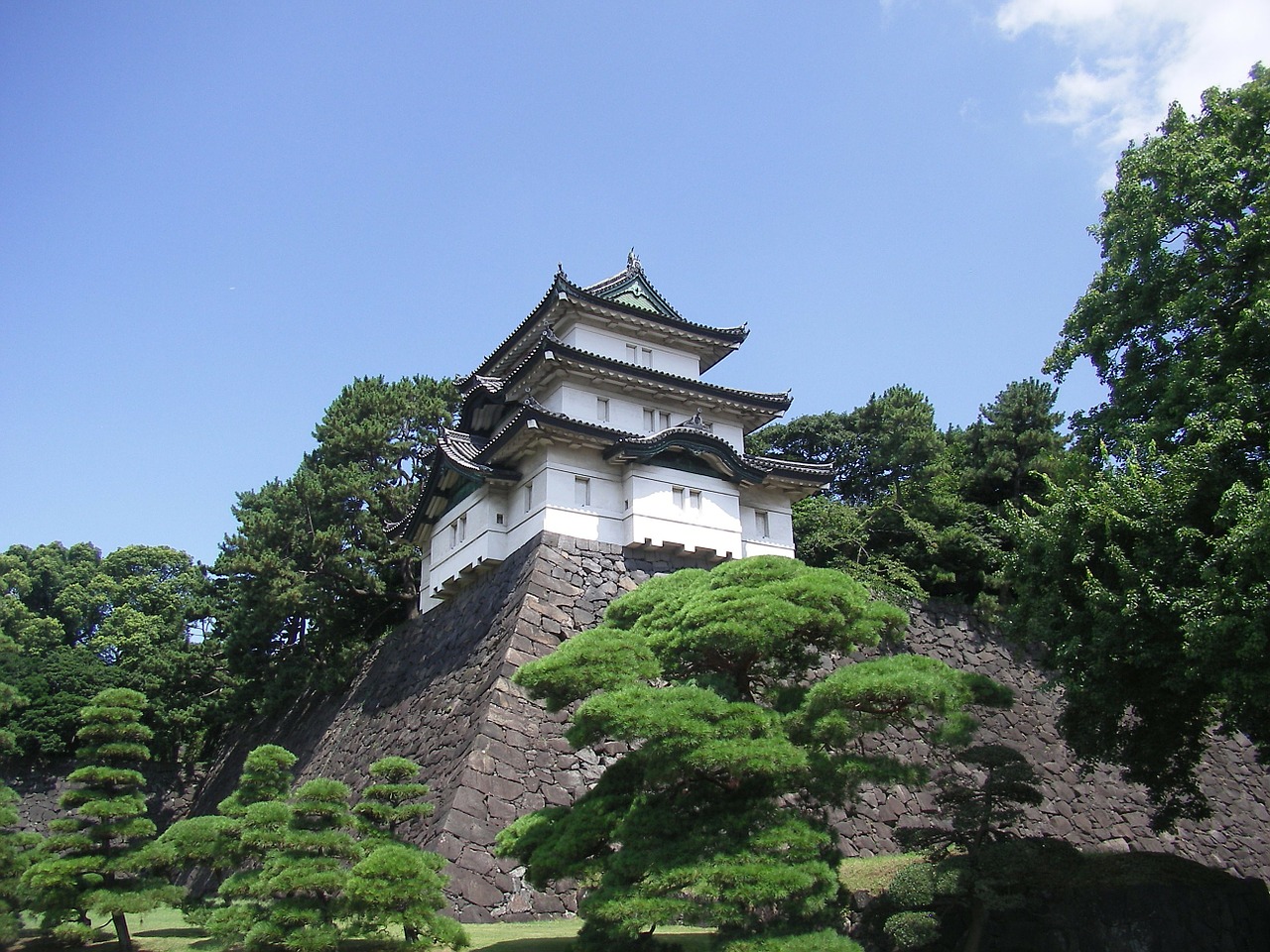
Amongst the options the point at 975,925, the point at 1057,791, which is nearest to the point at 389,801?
the point at 975,925

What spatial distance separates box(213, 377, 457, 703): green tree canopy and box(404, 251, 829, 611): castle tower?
10.3ft

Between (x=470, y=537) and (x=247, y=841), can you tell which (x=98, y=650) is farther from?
(x=247, y=841)

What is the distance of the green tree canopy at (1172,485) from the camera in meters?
7.97

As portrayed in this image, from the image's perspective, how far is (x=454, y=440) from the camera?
19750 millimetres

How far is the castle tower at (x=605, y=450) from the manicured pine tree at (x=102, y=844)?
7.70 meters

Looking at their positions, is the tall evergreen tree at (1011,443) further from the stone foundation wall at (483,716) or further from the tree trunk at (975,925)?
the tree trunk at (975,925)

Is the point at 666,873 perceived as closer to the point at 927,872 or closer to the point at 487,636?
the point at 927,872

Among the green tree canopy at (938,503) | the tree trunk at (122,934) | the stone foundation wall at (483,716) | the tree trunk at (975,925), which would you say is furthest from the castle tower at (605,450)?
the tree trunk at (975,925)

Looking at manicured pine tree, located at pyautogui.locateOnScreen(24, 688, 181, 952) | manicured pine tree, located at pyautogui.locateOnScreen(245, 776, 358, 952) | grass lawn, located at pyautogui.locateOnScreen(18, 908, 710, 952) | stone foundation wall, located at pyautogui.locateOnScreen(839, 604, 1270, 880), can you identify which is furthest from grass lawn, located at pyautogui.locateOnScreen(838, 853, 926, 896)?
manicured pine tree, located at pyautogui.locateOnScreen(24, 688, 181, 952)

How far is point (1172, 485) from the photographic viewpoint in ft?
29.2

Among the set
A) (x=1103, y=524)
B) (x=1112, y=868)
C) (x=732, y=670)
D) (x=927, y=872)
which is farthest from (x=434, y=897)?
(x=1103, y=524)

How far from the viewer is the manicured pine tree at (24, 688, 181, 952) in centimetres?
1067

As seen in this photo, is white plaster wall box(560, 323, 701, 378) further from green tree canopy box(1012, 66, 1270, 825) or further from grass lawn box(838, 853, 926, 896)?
grass lawn box(838, 853, 926, 896)

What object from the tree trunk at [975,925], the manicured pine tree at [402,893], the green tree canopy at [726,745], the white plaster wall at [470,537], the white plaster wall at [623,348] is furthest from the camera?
the white plaster wall at [623,348]
